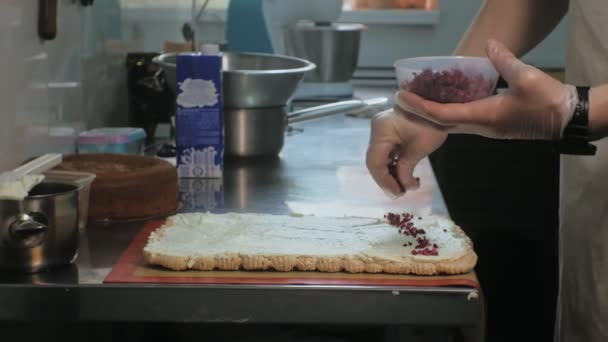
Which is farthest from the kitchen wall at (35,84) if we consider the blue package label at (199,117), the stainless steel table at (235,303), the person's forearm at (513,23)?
the person's forearm at (513,23)

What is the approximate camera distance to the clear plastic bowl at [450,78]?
3.50 feet

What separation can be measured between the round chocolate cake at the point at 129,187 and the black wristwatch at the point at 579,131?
2.05ft

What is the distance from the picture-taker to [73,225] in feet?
3.56

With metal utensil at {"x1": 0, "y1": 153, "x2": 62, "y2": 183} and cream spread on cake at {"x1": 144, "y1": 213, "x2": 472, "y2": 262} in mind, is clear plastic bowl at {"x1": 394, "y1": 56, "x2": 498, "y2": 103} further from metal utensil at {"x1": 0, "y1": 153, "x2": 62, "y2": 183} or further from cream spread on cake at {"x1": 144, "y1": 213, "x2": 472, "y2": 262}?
metal utensil at {"x1": 0, "y1": 153, "x2": 62, "y2": 183}

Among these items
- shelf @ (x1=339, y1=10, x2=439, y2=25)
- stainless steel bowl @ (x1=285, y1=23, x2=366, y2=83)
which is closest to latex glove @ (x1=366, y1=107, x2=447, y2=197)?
stainless steel bowl @ (x1=285, y1=23, x2=366, y2=83)

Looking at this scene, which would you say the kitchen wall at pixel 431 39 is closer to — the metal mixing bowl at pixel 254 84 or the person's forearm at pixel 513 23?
the metal mixing bowl at pixel 254 84

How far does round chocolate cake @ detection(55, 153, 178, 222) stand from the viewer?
1.30m

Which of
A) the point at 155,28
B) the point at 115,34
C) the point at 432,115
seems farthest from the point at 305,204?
the point at 155,28

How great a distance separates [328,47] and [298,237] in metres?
1.73

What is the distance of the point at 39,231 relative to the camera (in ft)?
3.41

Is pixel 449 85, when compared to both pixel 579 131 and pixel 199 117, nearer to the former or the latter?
pixel 579 131

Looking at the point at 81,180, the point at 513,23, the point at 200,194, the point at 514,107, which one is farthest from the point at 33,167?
the point at 513,23

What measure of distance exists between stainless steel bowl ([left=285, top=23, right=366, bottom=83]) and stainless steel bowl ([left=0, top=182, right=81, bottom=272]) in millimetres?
1842

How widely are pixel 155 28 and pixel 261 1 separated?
0.32 m
